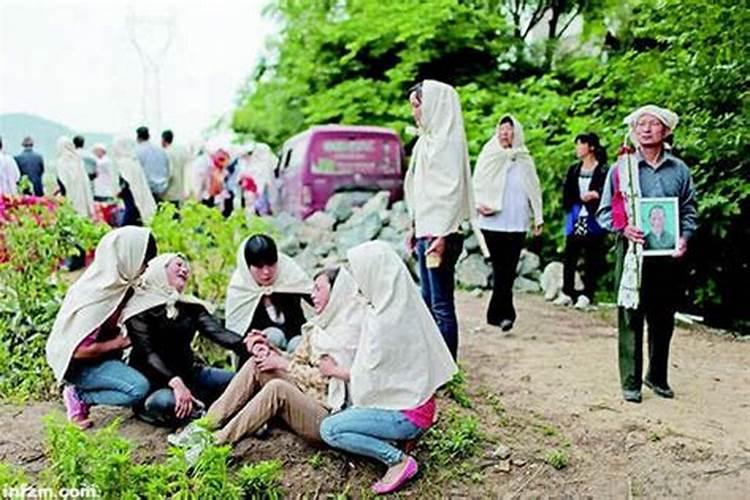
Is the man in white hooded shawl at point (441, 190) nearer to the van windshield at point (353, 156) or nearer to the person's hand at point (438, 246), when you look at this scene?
the person's hand at point (438, 246)

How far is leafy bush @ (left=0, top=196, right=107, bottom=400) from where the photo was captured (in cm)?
601

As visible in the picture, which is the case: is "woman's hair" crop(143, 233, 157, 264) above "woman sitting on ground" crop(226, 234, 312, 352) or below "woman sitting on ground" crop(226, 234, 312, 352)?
above

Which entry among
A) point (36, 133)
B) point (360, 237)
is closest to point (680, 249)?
point (360, 237)

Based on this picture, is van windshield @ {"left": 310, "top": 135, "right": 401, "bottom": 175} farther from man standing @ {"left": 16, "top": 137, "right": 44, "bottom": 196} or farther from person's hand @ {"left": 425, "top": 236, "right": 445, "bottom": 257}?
person's hand @ {"left": 425, "top": 236, "right": 445, "bottom": 257}

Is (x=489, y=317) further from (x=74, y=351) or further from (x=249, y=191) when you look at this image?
(x=249, y=191)

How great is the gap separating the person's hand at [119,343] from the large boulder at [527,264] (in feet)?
17.7

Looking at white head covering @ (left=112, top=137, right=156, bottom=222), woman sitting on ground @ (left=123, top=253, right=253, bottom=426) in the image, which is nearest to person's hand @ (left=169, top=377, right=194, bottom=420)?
woman sitting on ground @ (left=123, top=253, right=253, bottom=426)

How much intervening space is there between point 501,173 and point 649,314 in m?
2.33

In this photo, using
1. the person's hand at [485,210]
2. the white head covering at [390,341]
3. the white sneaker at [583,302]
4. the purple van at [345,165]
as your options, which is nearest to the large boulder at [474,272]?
the white sneaker at [583,302]

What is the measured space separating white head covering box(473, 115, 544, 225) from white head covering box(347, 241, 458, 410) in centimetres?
309

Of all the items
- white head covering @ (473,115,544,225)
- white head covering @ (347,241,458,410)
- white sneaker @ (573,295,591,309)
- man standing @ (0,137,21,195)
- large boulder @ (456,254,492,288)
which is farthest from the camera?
man standing @ (0,137,21,195)

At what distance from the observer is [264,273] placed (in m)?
5.23

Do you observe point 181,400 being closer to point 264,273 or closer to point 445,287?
point 264,273

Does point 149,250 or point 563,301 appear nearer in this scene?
point 149,250
